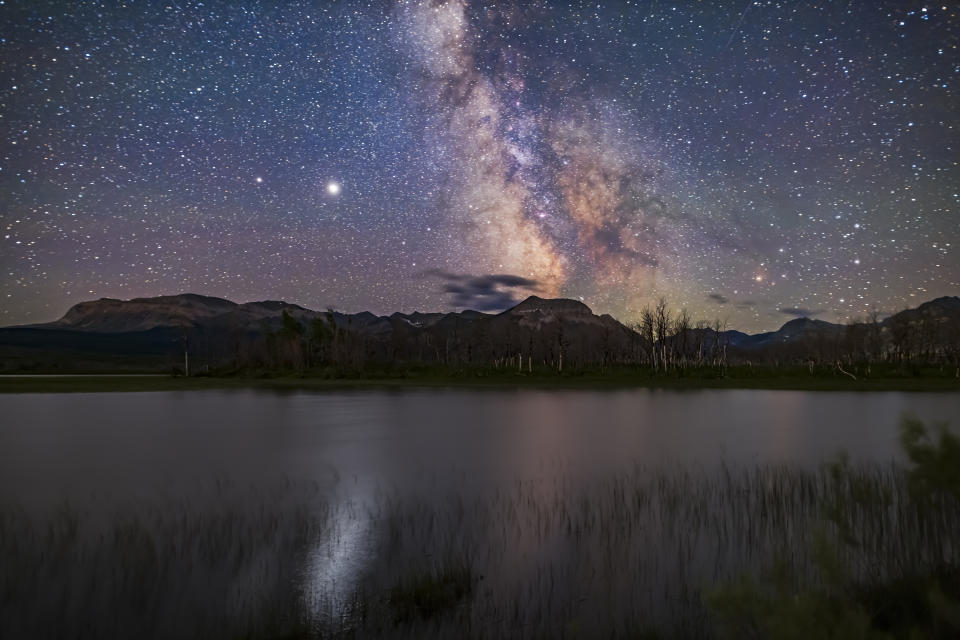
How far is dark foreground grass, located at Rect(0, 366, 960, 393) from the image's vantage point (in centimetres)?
8436

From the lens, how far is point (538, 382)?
10431 cm

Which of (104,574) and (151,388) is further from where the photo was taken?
(151,388)

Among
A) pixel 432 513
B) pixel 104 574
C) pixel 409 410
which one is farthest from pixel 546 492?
pixel 409 410

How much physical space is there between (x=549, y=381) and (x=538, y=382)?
2.28 m

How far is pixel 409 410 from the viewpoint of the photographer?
52156 millimetres

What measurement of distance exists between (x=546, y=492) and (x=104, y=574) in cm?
1315

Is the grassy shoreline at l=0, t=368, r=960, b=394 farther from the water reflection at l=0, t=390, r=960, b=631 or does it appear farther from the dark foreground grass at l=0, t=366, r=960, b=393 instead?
the water reflection at l=0, t=390, r=960, b=631

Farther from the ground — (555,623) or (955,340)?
(955,340)

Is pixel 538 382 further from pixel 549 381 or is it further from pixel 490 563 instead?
pixel 490 563

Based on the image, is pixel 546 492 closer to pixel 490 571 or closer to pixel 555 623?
pixel 490 571

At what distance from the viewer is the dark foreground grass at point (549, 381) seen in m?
84.4

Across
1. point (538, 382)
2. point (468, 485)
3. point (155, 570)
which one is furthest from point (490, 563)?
point (538, 382)

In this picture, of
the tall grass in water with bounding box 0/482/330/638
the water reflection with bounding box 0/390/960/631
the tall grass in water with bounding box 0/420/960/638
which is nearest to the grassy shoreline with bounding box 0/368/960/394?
the water reflection with bounding box 0/390/960/631

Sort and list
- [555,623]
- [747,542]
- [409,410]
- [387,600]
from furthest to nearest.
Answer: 1. [409,410]
2. [747,542]
3. [387,600]
4. [555,623]
